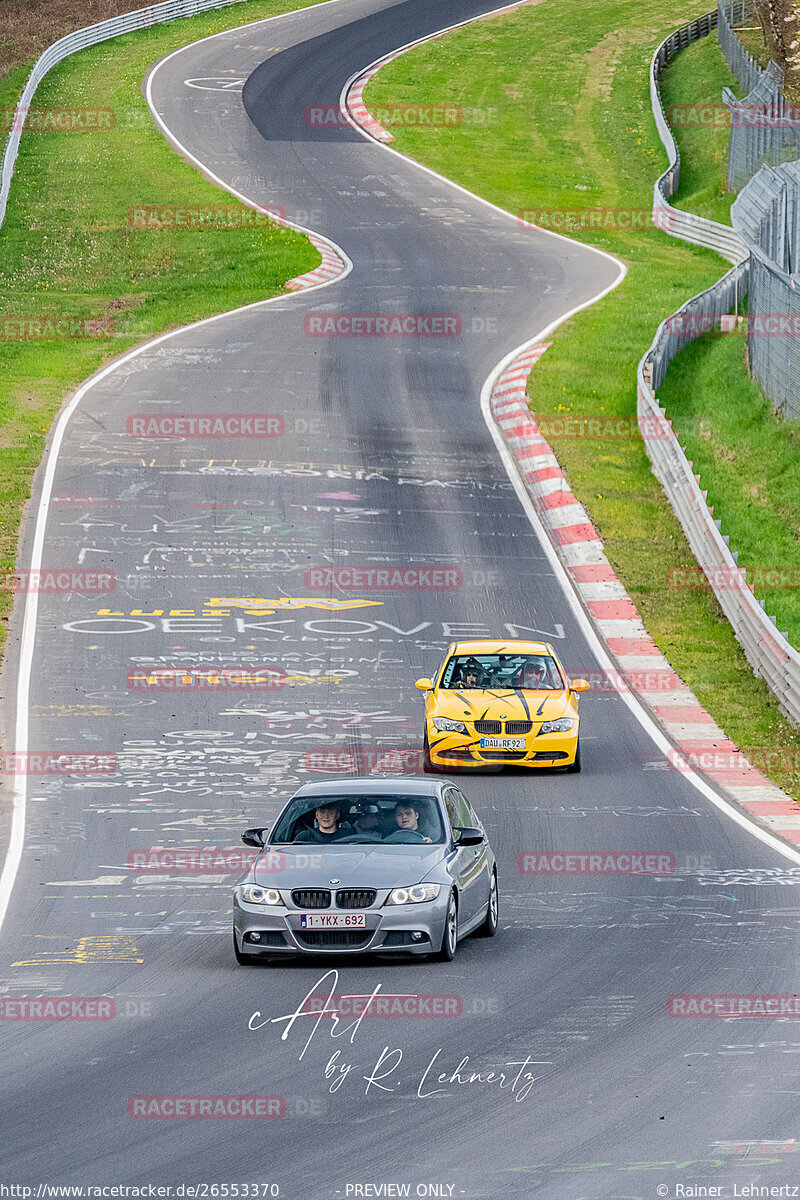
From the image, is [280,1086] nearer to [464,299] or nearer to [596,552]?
[596,552]

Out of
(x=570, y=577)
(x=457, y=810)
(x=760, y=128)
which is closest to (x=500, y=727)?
(x=457, y=810)

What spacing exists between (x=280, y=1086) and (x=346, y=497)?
22.6m

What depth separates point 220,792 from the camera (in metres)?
18.5

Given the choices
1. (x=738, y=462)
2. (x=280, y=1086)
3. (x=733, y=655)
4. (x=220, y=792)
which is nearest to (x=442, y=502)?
(x=738, y=462)

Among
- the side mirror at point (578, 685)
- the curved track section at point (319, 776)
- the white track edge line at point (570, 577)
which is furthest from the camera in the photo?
the side mirror at point (578, 685)

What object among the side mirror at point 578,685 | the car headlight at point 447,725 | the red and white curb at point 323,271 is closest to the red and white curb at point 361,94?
the red and white curb at point 323,271

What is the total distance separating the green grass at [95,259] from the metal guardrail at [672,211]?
12.4 m

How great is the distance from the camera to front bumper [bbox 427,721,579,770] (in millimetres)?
19234

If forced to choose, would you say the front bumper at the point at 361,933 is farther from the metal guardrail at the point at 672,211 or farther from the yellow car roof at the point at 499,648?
the metal guardrail at the point at 672,211

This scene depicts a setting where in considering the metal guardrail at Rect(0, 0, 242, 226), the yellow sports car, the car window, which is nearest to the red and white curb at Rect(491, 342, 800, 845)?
the yellow sports car

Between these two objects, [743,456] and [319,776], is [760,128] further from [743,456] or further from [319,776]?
[319,776]

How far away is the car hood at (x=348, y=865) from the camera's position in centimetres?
1232

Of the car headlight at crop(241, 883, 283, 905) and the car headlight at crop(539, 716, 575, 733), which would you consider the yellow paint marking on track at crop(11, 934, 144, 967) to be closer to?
the car headlight at crop(241, 883, 283, 905)

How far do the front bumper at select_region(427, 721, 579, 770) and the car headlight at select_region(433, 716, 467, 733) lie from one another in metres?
0.04
